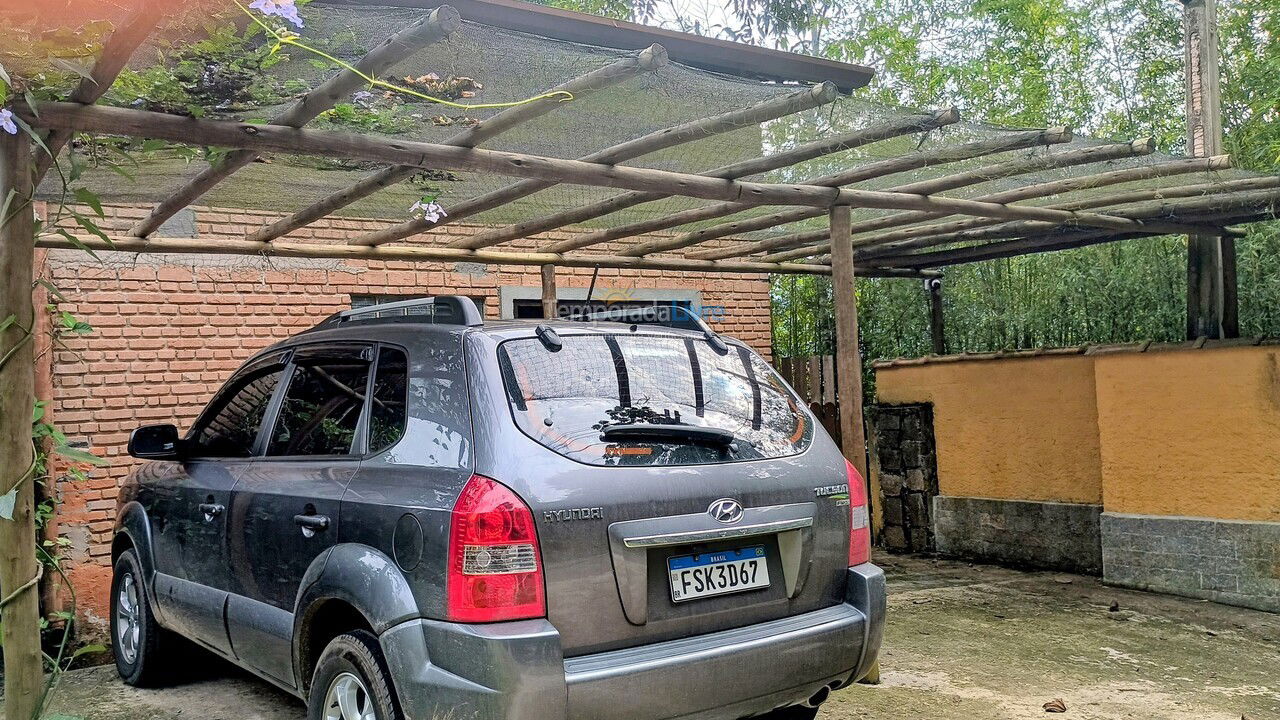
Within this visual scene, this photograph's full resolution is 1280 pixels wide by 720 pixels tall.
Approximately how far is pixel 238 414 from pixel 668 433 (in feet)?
7.14

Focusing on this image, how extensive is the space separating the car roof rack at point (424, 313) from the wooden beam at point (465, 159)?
0.67 metres

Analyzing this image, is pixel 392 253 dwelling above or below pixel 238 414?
above

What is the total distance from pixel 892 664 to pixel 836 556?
1957mm

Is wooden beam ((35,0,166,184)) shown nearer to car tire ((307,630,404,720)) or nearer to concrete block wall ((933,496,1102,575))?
car tire ((307,630,404,720))

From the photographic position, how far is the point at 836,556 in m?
3.25

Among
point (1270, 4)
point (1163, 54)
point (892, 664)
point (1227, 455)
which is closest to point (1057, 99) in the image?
point (1163, 54)

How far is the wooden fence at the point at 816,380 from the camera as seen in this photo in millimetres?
9211

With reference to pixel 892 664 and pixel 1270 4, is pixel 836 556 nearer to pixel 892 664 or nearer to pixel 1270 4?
pixel 892 664

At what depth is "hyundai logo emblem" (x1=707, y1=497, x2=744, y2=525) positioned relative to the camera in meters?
2.92

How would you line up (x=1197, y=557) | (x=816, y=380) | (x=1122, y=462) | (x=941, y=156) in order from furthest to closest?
(x=816, y=380) → (x=1122, y=462) → (x=1197, y=557) → (x=941, y=156)

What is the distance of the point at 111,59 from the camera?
2828 millimetres

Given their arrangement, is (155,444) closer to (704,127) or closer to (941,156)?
(704,127)

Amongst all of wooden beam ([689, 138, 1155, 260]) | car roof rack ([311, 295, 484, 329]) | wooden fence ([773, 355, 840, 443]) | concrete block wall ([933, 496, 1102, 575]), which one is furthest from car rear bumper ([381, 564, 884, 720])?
wooden fence ([773, 355, 840, 443])


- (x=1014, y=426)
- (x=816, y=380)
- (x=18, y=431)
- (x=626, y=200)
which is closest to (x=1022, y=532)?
(x=1014, y=426)
